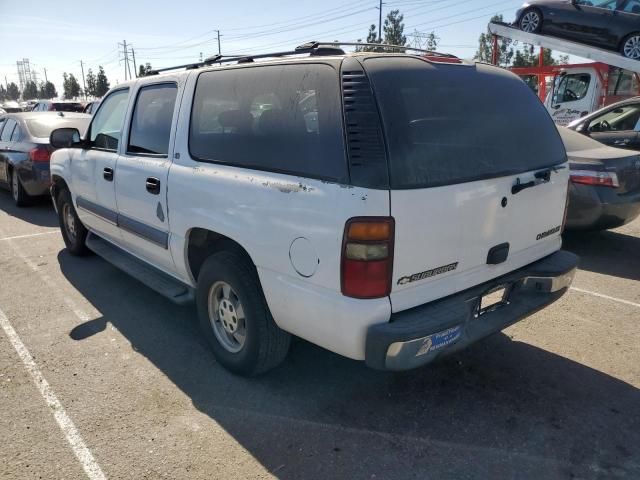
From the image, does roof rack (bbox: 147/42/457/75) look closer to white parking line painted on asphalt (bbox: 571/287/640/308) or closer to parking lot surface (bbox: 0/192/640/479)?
parking lot surface (bbox: 0/192/640/479)

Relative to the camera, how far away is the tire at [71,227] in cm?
570

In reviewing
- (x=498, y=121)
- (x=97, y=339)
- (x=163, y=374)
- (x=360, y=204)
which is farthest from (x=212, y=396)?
(x=498, y=121)

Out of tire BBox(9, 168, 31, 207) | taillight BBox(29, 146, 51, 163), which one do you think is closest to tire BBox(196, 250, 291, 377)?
taillight BBox(29, 146, 51, 163)

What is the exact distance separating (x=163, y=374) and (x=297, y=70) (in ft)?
7.10

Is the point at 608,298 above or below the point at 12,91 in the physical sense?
below

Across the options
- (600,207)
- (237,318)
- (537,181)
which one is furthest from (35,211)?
(600,207)

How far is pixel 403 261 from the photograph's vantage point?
8.02 ft

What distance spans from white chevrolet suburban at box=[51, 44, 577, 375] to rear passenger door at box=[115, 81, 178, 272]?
2 cm

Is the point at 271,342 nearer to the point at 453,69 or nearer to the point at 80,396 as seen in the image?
the point at 80,396

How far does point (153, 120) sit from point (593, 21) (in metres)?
11.3

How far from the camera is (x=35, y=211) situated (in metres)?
8.74

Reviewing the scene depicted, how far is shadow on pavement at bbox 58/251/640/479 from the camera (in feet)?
8.34

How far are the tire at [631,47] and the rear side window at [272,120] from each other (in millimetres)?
11202

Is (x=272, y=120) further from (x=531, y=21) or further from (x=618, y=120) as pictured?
(x=531, y=21)
